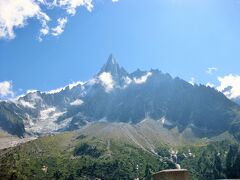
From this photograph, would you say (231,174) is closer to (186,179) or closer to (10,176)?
(10,176)

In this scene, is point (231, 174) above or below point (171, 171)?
above

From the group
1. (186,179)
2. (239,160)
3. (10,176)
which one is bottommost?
(186,179)

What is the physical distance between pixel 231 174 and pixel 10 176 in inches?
4584

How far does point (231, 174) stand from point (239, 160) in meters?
7.12

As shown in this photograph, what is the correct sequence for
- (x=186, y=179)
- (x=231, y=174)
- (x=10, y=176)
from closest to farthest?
1. (x=186, y=179)
2. (x=10, y=176)
3. (x=231, y=174)

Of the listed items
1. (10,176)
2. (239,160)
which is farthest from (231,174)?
(10,176)

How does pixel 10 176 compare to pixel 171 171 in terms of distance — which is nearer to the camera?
pixel 171 171

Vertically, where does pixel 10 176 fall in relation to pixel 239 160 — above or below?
below

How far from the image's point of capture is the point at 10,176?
10412 centimetres

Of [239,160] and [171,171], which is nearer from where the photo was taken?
[171,171]

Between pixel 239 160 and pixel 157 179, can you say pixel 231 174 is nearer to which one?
pixel 239 160

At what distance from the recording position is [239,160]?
196 m

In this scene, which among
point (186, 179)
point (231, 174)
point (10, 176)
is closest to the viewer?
point (186, 179)

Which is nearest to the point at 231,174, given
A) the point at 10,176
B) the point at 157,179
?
the point at 10,176
